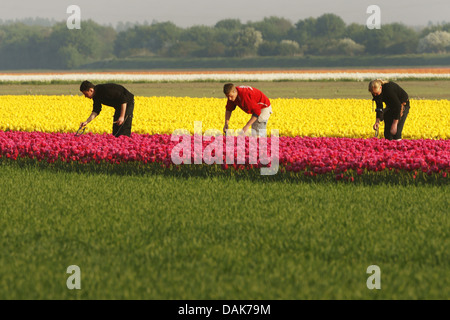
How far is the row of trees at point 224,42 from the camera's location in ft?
435

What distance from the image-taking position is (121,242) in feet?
29.6

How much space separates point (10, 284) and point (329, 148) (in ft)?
30.8

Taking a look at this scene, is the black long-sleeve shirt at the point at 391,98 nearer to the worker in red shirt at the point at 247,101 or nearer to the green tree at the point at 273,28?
the worker in red shirt at the point at 247,101

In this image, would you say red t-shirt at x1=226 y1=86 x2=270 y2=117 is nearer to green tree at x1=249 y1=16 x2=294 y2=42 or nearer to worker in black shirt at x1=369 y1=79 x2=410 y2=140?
worker in black shirt at x1=369 y1=79 x2=410 y2=140

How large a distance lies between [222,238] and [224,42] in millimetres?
153284

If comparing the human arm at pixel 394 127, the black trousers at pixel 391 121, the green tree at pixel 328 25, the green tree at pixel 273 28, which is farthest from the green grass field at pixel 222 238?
the green tree at pixel 328 25

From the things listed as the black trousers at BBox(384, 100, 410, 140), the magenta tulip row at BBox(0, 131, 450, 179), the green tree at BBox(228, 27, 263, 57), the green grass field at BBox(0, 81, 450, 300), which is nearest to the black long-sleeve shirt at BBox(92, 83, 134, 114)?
the magenta tulip row at BBox(0, 131, 450, 179)

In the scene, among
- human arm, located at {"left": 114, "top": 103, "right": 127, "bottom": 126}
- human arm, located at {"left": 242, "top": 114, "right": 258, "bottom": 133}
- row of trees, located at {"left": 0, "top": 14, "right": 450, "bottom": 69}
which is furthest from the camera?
row of trees, located at {"left": 0, "top": 14, "right": 450, "bottom": 69}

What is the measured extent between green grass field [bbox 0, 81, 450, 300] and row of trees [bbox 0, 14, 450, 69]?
119230 mm

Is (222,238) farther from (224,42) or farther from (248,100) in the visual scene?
(224,42)

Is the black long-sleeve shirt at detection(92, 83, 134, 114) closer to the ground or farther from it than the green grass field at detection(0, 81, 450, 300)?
farther from it

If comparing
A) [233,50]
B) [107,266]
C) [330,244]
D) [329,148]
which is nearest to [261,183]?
[329,148]

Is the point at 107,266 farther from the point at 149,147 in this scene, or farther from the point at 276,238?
the point at 149,147

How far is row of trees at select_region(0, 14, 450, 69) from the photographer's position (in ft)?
435
